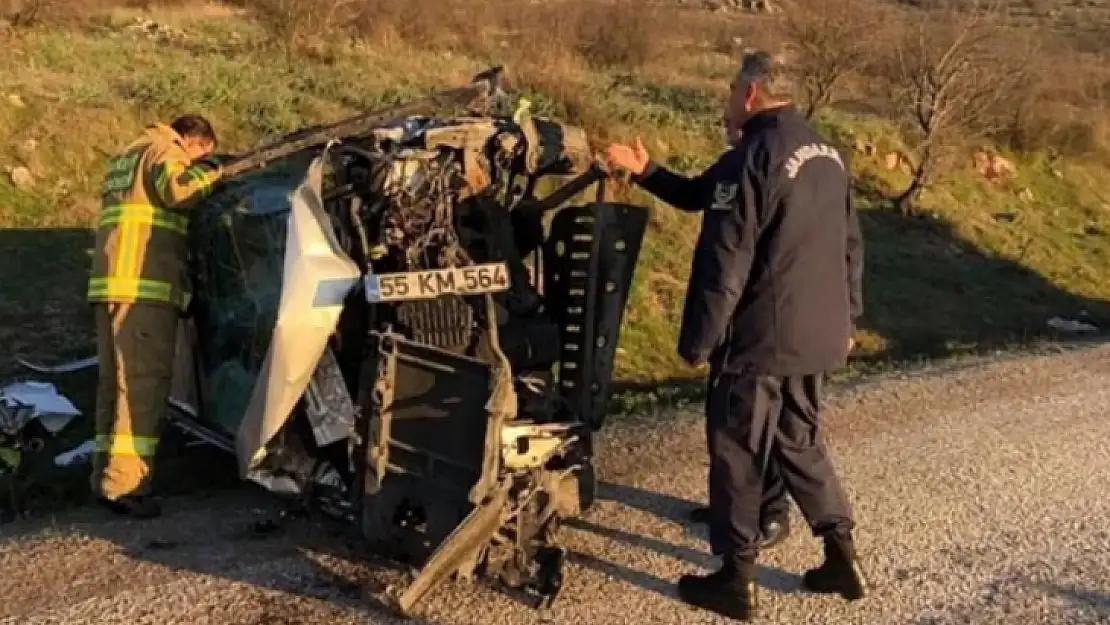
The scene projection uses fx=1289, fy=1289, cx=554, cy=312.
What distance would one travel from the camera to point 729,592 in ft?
16.2

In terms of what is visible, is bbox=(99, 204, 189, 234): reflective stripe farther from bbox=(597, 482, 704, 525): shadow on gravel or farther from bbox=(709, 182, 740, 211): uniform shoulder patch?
bbox=(709, 182, 740, 211): uniform shoulder patch

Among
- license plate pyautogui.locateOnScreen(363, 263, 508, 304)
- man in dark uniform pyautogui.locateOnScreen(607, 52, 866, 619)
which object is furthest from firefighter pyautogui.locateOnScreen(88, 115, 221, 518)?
man in dark uniform pyautogui.locateOnScreen(607, 52, 866, 619)

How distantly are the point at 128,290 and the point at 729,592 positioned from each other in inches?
114

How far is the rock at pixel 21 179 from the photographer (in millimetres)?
10860

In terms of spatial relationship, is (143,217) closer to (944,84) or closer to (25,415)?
(25,415)

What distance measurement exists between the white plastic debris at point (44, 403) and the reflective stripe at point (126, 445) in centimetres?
145

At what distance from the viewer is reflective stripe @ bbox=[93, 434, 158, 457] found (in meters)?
5.77

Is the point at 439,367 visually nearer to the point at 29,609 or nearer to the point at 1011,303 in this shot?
the point at 29,609

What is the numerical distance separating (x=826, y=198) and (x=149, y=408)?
3135 millimetres

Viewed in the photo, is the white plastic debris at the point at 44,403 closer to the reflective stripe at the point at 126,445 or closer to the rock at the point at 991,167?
the reflective stripe at the point at 126,445

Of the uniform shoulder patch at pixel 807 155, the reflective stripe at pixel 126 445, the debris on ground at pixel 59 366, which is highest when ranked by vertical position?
the uniform shoulder patch at pixel 807 155

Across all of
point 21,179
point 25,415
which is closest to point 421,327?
point 25,415

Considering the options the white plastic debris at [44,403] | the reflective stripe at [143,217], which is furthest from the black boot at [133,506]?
the white plastic debris at [44,403]

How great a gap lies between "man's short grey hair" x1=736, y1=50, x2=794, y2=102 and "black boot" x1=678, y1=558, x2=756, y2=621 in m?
1.79
